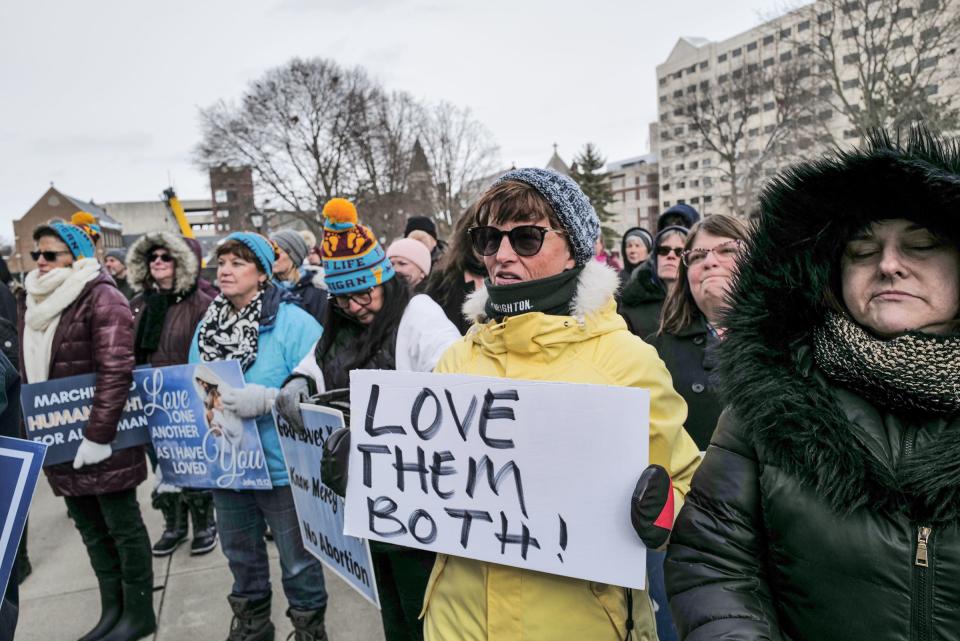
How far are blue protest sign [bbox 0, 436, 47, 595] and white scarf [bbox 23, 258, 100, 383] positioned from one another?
1.69 meters

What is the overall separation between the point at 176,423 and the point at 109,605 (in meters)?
1.14

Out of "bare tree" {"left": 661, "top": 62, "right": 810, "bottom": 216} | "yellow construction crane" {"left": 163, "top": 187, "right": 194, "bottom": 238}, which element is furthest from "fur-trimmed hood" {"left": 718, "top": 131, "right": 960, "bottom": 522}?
"bare tree" {"left": 661, "top": 62, "right": 810, "bottom": 216}

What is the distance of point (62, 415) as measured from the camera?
321cm

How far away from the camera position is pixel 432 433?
5.53 ft

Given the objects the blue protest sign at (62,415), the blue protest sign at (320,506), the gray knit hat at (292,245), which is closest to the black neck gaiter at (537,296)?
the blue protest sign at (320,506)

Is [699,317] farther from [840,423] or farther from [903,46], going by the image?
[903,46]

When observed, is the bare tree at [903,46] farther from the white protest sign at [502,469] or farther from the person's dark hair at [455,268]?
the white protest sign at [502,469]

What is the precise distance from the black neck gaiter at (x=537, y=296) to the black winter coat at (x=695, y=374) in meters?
1.02

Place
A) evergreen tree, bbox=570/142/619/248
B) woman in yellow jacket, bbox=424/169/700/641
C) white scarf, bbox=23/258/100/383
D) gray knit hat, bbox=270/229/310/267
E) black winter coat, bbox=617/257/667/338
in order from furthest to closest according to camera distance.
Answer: evergreen tree, bbox=570/142/619/248, gray knit hat, bbox=270/229/310/267, black winter coat, bbox=617/257/667/338, white scarf, bbox=23/258/100/383, woman in yellow jacket, bbox=424/169/700/641

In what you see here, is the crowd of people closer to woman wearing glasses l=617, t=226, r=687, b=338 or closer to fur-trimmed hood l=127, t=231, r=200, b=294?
woman wearing glasses l=617, t=226, r=687, b=338

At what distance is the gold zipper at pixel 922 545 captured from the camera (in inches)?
42.0

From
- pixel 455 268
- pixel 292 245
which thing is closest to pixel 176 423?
pixel 455 268

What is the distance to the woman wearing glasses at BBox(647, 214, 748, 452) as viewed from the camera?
253 centimetres

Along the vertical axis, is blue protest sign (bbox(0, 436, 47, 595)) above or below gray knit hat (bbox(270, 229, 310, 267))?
below
